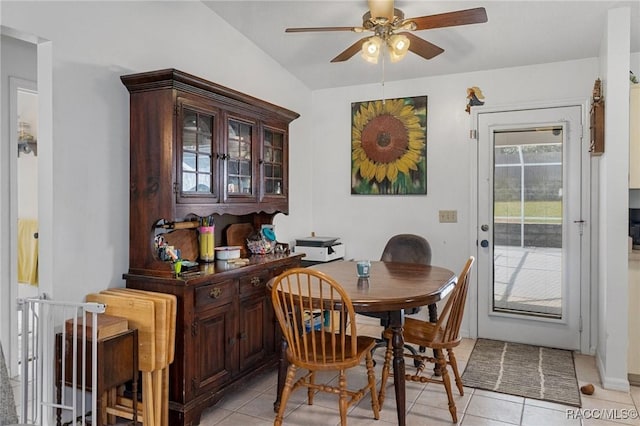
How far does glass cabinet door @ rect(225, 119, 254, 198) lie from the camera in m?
2.92

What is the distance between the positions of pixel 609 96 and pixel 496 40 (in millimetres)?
913

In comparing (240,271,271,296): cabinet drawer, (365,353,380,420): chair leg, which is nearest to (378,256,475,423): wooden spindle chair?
(365,353,380,420): chair leg

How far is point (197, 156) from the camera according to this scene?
2658 millimetres

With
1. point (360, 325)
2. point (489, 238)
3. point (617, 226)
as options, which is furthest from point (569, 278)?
point (360, 325)

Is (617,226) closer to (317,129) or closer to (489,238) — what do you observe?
(489,238)

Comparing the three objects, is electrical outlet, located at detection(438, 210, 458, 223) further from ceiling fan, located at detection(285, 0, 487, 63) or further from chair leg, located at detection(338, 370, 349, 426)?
chair leg, located at detection(338, 370, 349, 426)

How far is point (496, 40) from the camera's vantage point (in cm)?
342

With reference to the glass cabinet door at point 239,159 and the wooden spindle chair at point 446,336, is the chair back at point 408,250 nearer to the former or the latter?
the wooden spindle chair at point 446,336

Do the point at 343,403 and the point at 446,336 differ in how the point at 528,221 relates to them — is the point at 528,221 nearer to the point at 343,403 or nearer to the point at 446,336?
the point at 446,336

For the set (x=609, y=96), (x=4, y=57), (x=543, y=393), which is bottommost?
(x=543, y=393)

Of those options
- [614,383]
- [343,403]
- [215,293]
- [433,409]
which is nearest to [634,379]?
[614,383]

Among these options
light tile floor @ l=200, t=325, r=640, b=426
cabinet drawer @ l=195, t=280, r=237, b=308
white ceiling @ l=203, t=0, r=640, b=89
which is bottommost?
light tile floor @ l=200, t=325, r=640, b=426

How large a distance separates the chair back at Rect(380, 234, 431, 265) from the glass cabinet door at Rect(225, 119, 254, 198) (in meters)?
1.51

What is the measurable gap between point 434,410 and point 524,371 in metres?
1.04
